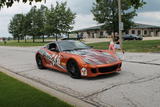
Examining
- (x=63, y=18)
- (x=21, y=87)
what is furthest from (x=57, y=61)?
(x=63, y=18)

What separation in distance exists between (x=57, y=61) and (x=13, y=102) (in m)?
3.67

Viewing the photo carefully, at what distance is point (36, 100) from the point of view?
5211 mm

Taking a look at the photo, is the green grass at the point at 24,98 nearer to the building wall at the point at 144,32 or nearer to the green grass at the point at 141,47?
the green grass at the point at 141,47

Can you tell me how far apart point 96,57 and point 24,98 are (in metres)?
2.90

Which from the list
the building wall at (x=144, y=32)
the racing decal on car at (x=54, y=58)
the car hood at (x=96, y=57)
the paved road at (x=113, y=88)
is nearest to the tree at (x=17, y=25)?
the building wall at (x=144, y=32)

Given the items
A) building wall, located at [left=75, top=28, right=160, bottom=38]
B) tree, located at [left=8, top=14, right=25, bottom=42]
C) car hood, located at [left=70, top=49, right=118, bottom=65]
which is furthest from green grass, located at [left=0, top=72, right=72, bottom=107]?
building wall, located at [left=75, top=28, right=160, bottom=38]

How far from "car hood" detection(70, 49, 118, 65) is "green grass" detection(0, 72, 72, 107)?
2.02 meters

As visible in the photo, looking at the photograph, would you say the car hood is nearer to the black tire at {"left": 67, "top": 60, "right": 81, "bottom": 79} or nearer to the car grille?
the car grille

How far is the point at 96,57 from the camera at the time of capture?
7.39m

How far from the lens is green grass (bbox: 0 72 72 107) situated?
493cm

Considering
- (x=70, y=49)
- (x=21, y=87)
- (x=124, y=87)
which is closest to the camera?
(x=124, y=87)

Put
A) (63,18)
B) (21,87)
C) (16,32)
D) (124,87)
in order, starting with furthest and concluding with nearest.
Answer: (16,32)
(63,18)
(21,87)
(124,87)

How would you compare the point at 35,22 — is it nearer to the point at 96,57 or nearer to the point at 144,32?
the point at 144,32

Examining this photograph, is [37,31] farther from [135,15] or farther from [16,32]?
[135,15]
